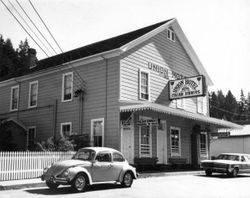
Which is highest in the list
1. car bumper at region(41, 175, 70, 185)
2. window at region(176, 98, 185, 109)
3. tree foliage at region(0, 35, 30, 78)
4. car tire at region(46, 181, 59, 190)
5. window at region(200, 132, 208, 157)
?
tree foliage at region(0, 35, 30, 78)

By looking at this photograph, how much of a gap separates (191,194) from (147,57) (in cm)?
1187

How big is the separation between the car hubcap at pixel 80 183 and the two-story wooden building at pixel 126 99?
6369mm

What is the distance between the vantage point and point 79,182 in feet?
39.2

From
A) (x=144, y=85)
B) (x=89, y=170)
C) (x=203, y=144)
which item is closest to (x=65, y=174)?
(x=89, y=170)

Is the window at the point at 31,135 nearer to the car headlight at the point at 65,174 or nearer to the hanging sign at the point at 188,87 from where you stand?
the hanging sign at the point at 188,87

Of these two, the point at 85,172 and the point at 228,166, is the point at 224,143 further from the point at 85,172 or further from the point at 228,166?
the point at 85,172

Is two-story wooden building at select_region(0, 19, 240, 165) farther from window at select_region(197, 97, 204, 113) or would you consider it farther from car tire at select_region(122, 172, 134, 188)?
car tire at select_region(122, 172, 134, 188)

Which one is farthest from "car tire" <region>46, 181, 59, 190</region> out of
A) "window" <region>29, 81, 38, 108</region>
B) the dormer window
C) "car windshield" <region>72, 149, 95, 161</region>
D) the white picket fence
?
the dormer window

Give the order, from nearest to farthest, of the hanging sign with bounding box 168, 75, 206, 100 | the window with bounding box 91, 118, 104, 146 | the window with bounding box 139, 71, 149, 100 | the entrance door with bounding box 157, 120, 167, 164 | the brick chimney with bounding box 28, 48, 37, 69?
the window with bounding box 91, 118, 104, 146 < the hanging sign with bounding box 168, 75, 206, 100 < the window with bounding box 139, 71, 149, 100 < the entrance door with bounding box 157, 120, 167, 164 < the brick chimney with bounding box 28, 48, 37, 69

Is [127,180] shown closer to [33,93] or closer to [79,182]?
[79,182]

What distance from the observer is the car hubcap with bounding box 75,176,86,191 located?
466 inches

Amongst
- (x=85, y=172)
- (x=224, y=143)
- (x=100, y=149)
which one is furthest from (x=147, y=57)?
(x=224, y=143)

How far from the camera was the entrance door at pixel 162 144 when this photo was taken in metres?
22.2

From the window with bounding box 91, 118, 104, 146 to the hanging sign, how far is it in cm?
534
